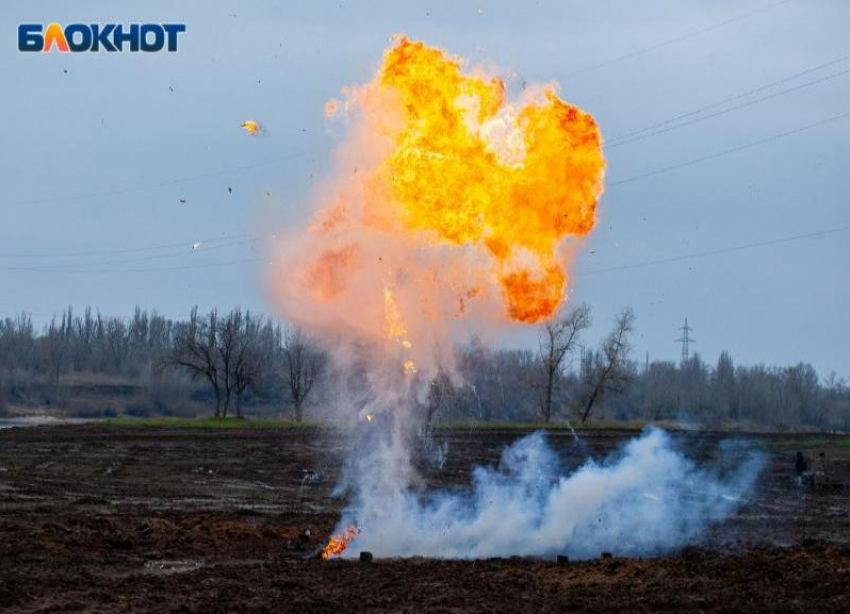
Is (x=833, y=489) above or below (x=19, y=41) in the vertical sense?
below

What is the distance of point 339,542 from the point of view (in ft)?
88.9

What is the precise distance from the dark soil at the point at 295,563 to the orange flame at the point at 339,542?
1.82 feet

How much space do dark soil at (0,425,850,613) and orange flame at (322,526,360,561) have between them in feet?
1.82

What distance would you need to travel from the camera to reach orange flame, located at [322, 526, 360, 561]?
26.2m

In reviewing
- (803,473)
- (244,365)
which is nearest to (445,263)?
(803,473)

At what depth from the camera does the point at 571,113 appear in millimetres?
27312

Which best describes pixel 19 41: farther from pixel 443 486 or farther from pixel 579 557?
pixel 579 557

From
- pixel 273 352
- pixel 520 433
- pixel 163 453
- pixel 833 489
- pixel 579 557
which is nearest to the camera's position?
pixel 579 557

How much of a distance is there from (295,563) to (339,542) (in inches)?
105

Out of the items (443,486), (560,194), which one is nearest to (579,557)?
(560,194)

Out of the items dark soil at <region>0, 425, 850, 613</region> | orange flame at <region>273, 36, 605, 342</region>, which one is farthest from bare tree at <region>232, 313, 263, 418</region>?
orange flame at <region>273, 36, 605, 342</region>

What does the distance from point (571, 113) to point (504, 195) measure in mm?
2537

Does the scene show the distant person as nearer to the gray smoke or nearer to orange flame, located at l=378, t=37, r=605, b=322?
the gray smoke

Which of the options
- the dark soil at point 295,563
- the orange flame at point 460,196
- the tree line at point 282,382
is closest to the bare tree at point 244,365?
the tree line at point 282,382
